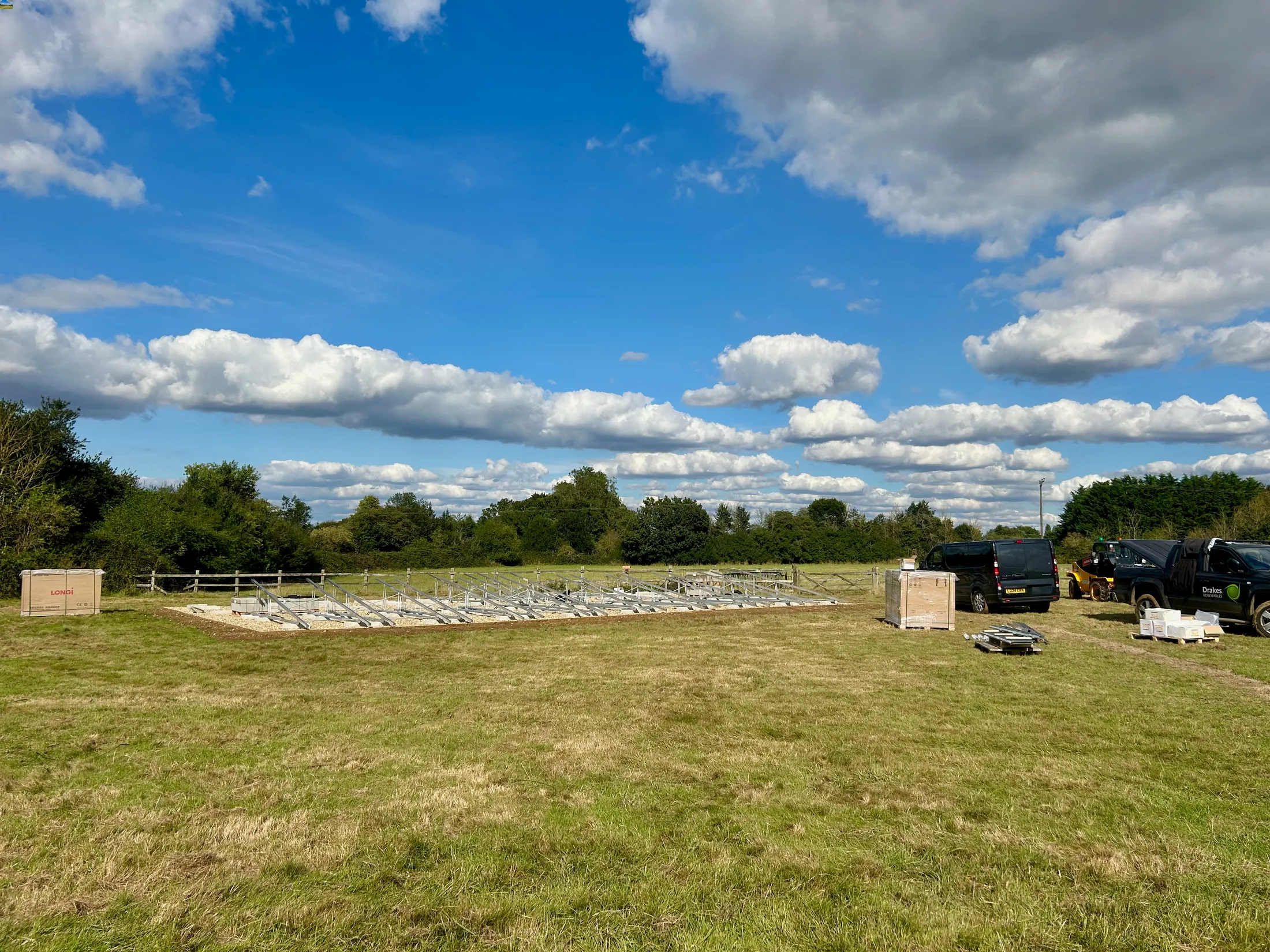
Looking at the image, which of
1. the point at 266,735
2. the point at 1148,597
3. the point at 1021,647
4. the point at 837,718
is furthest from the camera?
the point at 1148,597

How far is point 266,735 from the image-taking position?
8.05 meters

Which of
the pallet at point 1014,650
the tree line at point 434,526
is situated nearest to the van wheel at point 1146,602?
the pallet at point 1014,650

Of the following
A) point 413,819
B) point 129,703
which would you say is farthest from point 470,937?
point 129,703

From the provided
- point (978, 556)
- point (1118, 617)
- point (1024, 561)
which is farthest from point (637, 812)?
point (1118, 617)

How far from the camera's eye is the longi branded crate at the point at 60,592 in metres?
19.7

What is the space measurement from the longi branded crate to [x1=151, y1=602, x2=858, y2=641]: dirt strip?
1756mm

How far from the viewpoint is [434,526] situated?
8719cm

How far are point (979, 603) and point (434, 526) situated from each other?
74.0m

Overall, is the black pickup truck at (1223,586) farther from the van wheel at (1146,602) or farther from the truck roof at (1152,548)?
the truck roof at (1152,548)

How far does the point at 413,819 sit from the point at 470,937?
71.9 inches

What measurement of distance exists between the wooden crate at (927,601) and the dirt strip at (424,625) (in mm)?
5487

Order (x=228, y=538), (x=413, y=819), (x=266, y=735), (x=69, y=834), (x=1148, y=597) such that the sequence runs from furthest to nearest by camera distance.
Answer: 1. (x=228, y=538)
2. (x=1148, y=597)
3. (x=266, y=735)
4. (x=413, y=819)
5. (x=69, y=834)

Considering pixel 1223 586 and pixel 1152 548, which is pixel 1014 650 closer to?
pixel 1223 586

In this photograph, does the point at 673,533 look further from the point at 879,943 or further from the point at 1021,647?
the point at 879,943
